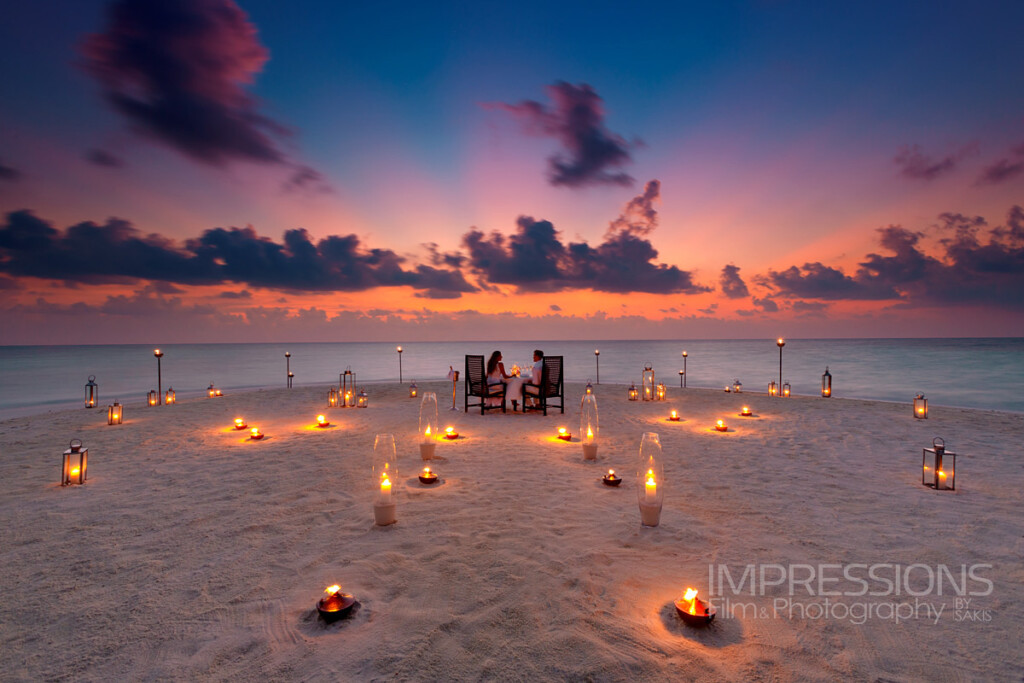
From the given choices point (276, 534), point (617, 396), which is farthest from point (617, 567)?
point (617, 396)

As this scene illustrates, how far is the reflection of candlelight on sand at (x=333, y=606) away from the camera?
263cm

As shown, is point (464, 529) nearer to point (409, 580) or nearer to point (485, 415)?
point (409, 580)

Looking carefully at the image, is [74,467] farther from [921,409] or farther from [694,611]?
[921,409]

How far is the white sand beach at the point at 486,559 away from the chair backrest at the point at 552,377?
346 centimetres

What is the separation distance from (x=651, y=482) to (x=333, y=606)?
271cm

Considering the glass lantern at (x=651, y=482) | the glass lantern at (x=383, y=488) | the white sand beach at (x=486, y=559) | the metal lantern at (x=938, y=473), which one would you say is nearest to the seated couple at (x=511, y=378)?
the white sand beach at (x=486, y=559)

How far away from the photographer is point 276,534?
3.95 m

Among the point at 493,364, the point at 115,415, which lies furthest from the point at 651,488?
the point at 115,415

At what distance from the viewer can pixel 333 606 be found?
2662 millimetres

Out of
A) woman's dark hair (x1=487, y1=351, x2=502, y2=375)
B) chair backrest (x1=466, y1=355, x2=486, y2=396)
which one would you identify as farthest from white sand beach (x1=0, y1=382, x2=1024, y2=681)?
chair backrest (x1=466, y1=355, x2=486, y2=396)

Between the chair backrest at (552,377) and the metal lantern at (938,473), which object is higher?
the chair backrest at (552,377)

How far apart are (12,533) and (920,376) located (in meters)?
41.1

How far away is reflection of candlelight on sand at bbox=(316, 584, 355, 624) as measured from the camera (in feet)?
8.63

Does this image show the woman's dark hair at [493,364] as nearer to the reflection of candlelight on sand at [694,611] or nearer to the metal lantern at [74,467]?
the metal lantern at [74,467]
